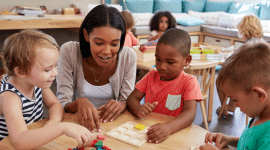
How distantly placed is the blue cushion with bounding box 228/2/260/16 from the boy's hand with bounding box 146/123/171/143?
5768 millimetres

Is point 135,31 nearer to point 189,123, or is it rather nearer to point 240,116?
point 240,116

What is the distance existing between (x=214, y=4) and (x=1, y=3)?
5.07 metres

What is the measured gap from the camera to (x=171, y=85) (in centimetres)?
135

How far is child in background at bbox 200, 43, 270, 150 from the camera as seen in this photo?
2.44 ft

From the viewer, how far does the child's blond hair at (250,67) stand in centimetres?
74

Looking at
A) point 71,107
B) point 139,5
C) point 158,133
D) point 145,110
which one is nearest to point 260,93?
point 158,133

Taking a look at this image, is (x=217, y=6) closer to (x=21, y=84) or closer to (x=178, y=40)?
(x=178, y=40)

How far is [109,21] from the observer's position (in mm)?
1318

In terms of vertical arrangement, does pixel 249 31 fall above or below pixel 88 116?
above

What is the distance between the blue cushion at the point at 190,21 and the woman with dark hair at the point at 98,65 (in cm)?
471

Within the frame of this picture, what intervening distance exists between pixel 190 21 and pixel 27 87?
5.47 metres

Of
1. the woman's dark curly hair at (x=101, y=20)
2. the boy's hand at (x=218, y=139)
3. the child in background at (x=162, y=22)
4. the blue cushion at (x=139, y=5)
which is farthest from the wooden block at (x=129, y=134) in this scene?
the blue cushion at (x=139, y=5)

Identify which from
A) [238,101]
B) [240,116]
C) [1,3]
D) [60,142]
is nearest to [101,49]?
[60,142]

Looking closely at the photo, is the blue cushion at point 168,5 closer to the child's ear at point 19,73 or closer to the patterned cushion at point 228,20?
the patterned cushion at point 228,20
